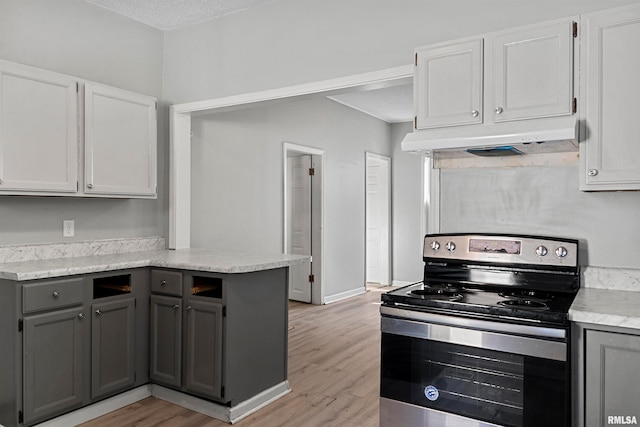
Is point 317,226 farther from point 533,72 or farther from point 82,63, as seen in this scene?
point 533,72

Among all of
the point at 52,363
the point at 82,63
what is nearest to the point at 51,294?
the point at 52,363

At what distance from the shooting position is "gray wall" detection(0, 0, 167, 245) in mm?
3008

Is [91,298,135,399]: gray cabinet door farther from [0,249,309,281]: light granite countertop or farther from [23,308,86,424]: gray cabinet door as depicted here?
[0,249,309,281]: light granite countertop

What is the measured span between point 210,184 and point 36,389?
7.49 feet

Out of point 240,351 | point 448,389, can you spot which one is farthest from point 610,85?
point 240,351

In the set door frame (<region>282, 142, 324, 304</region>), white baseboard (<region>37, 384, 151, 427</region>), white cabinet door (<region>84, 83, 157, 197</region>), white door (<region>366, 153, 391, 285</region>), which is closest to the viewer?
white baseboard (<region>37, 384, 151, 427</region>)

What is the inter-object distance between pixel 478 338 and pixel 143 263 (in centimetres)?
208

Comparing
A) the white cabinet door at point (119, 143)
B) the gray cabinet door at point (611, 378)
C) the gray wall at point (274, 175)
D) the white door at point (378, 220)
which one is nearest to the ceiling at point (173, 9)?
the white cabinet door at point (119, 143)

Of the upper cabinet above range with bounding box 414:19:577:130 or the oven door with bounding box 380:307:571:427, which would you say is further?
the upper cabinet above range with bounding box 414:19:577:130

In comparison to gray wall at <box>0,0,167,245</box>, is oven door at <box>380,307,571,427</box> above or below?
below

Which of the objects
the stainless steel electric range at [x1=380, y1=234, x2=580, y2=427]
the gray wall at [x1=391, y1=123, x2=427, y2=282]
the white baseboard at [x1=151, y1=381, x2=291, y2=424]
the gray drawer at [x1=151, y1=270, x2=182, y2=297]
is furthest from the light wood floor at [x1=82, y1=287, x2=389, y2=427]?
the gray wall at [x1=391, y1=123, x2=427, y2=282]

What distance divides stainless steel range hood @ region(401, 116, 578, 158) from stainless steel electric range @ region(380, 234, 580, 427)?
46 cm

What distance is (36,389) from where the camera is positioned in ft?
8.20

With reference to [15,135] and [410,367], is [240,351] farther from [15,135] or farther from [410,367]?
[15,135]
